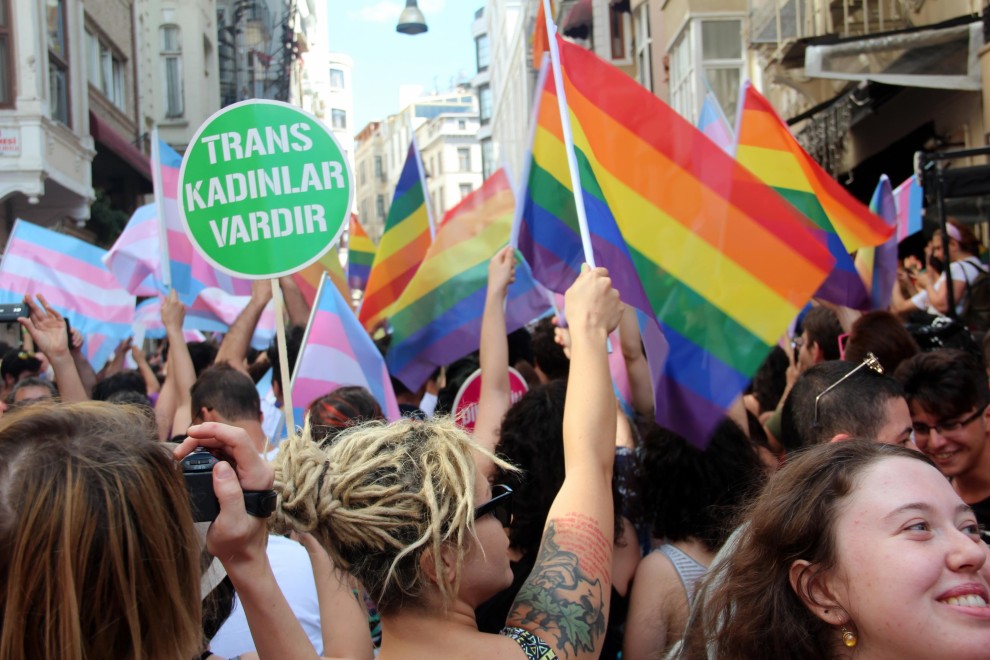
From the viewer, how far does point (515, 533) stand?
3258mm

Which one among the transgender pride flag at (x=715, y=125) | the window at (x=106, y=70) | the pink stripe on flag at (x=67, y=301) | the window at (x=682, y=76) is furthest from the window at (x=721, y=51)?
the transgender pride flag at (x=715, y=125)

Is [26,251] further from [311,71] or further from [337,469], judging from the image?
[311,71]

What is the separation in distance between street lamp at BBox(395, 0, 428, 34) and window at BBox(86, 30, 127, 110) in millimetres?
5935

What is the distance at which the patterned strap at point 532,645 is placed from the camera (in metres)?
2.05

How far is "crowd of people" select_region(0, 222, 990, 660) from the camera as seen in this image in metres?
1.57

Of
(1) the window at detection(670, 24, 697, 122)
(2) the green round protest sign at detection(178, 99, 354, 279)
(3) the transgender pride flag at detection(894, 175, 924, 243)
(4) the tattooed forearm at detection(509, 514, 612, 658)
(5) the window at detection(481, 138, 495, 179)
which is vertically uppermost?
(5) the window at detection(481, 138, 495, 179)

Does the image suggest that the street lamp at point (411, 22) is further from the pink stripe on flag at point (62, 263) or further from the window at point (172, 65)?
the pink stripe on flag at point (62, 263)

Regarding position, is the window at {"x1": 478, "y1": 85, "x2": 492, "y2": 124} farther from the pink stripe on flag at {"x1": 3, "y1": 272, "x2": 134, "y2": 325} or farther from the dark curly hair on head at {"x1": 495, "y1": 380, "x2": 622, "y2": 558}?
the dark curly hair on head at {"x1": 495, "y1": 380, "x2": 622, "y2": 558}

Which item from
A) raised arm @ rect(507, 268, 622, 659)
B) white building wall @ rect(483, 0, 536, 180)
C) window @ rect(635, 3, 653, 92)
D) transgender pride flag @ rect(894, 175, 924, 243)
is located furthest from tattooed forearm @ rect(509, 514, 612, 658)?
white building wall @ rect(483, 0, 536, 180)

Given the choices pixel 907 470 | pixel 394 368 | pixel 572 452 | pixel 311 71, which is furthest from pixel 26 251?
pixel 311 71

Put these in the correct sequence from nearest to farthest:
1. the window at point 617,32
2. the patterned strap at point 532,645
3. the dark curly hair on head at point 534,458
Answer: the patterned strap at point 532,645, the dark curly hair on head at point 534,458, the window at point 617,32

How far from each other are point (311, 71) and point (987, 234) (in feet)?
288

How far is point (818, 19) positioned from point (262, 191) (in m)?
12.7

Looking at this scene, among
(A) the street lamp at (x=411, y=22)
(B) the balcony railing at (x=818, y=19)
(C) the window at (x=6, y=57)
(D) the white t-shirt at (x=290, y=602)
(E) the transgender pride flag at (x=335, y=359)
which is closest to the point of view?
(D) the white t-shirt at (x=290, y=602)
